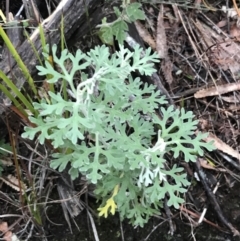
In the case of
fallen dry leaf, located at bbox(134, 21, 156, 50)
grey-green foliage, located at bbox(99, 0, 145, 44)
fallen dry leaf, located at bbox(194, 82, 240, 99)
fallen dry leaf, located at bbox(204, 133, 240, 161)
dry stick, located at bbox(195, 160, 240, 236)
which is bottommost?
dry stick, located at bbox(195, 160, 240, 236)

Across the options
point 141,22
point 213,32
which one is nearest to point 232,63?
point 213,32

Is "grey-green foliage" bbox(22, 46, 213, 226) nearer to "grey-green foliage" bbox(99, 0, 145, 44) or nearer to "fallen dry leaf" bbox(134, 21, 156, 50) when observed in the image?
"grey-green foliage" bbox(99, 0, 145, 44)

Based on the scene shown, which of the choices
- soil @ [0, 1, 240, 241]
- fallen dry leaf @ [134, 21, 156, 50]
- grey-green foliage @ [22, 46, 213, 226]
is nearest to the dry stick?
soil @ [0, 1, 240, 241]

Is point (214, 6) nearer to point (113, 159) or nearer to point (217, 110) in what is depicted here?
A: point (217, 110)

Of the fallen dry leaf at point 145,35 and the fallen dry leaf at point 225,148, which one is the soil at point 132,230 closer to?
the fallen dry leaf at point 225,148

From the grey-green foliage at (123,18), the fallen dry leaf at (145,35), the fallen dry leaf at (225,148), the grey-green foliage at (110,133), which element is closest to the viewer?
the grey-green foliage at (110,133)

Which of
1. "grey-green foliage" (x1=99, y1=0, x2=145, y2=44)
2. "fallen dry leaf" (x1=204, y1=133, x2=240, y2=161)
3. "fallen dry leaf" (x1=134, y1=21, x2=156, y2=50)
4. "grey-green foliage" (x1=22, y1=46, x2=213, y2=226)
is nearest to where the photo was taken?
"grey-green foliage" (x1=22, y1=46, x2=213, y2=226)

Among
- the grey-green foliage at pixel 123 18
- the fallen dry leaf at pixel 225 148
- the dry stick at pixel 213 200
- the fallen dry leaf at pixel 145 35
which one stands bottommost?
the dry stick at pixel 213 200

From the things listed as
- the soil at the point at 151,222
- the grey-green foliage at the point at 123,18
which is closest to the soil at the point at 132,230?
the soil at the point at 151,222

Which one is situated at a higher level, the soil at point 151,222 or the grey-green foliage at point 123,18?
the grey-green foliage at point 123,18

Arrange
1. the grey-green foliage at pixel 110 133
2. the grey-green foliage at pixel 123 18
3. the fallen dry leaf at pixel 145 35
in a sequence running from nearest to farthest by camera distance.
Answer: the grey-green foliage at pixel 110 133, the grey-green foliage at pixel 123 18, the fallen dry leaf at pixel 145 35
